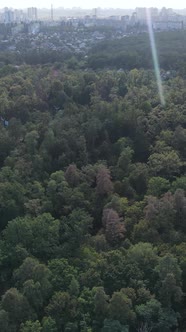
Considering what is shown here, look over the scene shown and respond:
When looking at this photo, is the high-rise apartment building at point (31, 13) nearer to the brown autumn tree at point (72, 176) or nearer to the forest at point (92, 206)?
the forest at point (92, 206)

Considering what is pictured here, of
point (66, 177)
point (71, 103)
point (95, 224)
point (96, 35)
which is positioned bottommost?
point (95, 224)

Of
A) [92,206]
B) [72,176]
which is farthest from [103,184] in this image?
[72,176]

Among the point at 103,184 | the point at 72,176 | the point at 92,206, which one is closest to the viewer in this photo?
the point at 92,206

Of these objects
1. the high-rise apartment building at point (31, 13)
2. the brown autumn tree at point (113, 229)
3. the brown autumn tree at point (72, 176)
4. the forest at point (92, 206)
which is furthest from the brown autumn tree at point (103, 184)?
the high-rise apartment building at point (31, 13)

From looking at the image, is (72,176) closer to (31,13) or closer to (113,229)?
(113,229)

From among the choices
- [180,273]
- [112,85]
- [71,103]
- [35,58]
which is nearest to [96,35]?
[35,58]

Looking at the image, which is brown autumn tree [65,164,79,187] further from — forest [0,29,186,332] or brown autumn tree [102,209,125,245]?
brown autumn tree [102,209,125,245]

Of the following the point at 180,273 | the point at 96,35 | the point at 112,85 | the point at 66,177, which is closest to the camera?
the point at 180,273

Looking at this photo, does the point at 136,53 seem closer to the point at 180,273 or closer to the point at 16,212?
the point at 16,212

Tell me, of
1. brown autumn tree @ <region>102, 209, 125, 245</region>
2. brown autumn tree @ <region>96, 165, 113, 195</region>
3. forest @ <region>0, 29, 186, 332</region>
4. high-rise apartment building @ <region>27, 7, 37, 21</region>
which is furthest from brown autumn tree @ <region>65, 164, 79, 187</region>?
high-rise apartment building @ <region>27, 7, 37, 21</region>
